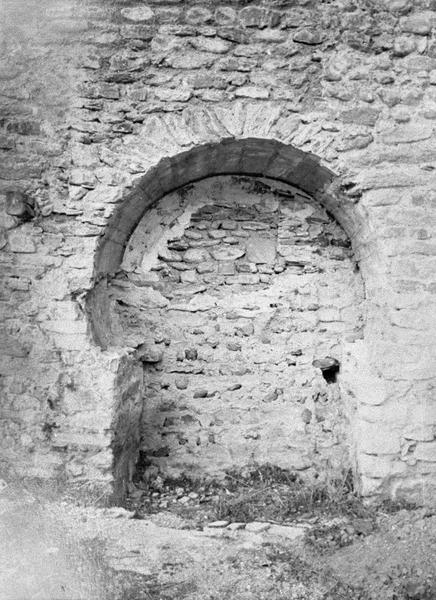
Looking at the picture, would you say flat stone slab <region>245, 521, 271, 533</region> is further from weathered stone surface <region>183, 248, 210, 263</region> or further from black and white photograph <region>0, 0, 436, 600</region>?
weathered stone surface <region>183, 248, 210, 263</region>

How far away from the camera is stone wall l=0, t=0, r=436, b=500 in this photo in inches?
158

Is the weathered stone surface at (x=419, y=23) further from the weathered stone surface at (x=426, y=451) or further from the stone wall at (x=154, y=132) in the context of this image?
the weathered stone surface at (x=426, y=451)

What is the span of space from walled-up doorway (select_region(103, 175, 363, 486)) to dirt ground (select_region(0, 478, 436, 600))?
0.72m

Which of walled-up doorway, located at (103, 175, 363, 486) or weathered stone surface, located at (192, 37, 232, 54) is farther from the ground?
weathered stone surface, located at (192, 37, 232, 54)

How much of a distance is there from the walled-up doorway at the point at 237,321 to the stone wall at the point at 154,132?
1.78ft

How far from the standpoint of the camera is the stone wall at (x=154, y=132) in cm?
402

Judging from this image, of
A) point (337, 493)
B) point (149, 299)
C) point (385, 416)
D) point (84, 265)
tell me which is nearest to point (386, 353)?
point (385, 416)

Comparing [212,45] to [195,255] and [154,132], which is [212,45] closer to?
[154,132]

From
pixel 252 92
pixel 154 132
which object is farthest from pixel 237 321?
pixel 252 92

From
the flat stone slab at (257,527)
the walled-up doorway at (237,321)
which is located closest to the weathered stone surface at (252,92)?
the walled-up doorway at (237,321)

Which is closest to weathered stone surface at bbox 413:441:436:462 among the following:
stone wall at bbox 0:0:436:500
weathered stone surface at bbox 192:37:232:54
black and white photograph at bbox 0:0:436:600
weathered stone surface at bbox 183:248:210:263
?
black and white photograph at bbox 0:0:436:600

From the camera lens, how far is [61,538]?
3439mm

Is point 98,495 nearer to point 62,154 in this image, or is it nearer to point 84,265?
point 84,265

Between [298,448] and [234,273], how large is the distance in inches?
53.9
